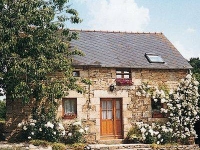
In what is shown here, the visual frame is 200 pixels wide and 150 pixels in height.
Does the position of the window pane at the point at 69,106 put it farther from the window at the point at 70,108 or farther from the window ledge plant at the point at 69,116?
the window ledge plant at the point at 69,116

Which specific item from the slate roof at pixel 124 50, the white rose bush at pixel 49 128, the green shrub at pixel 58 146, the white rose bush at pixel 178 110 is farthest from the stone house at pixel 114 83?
the green shrub at pixel 58 146

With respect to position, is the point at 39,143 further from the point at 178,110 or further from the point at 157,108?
the point at 178,110

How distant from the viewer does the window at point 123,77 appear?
632 inches

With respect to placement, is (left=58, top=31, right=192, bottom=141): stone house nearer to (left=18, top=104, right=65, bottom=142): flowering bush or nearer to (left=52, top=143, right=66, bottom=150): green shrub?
(left=18, top=104, right=65, bottom=142): flowering bush

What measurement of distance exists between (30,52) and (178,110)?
7763mm

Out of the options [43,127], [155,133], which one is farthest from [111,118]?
[43,127]

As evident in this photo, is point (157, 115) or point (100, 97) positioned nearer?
point (100, 97)

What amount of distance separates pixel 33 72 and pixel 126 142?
19.2ft

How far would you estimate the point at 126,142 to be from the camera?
1580 centimetres

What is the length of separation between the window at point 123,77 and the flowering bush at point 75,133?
9.42 ft

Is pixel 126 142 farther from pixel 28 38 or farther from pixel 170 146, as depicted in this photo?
pixel 28 38

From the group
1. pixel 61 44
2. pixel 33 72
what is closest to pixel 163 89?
pixel 61 44

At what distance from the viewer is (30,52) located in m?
13.7

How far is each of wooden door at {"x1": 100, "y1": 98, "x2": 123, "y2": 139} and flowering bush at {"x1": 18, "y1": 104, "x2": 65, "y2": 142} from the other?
2358 millimetres
